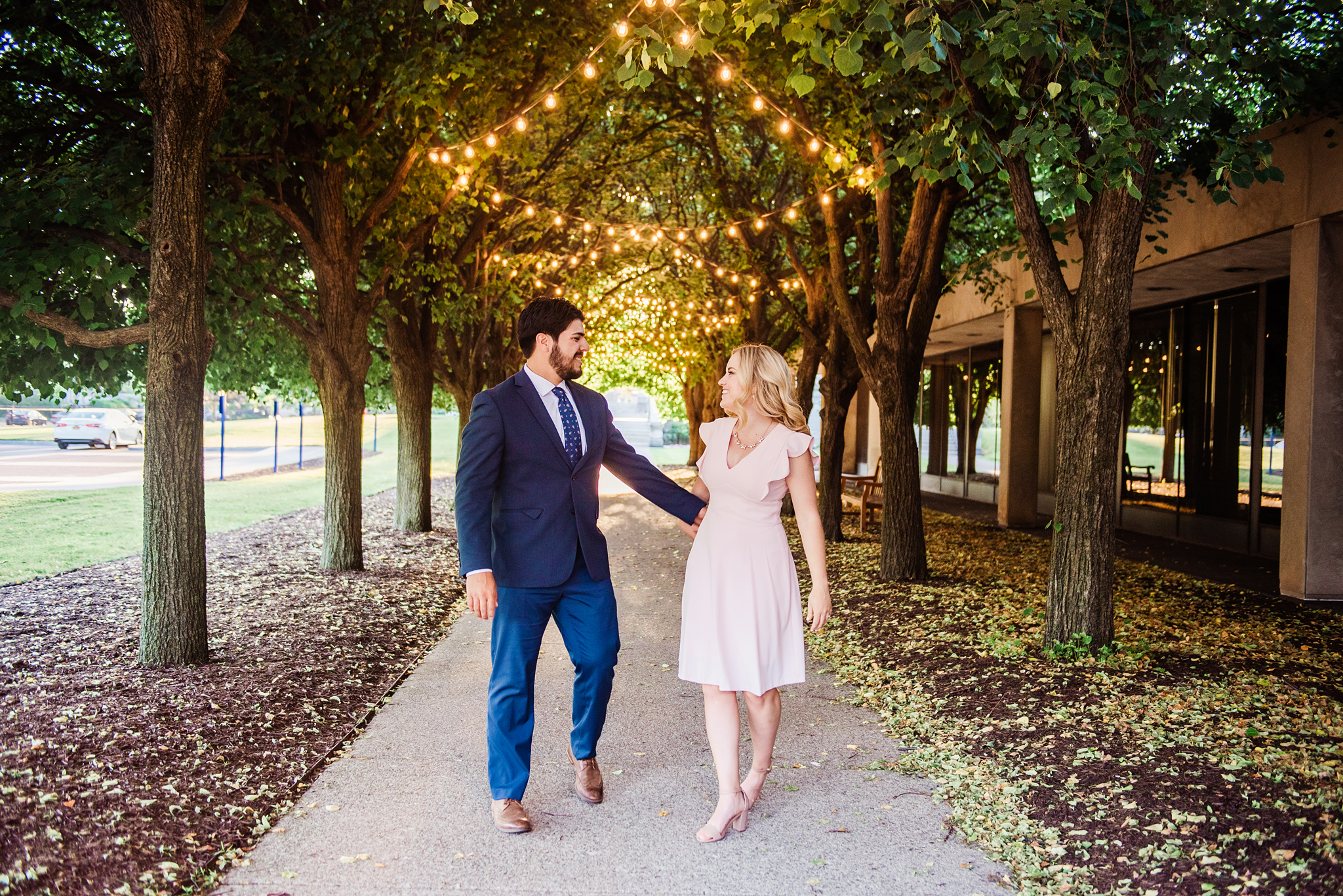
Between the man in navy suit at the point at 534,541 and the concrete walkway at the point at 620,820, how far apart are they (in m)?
0.24

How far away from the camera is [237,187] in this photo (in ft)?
Answer: 27.6

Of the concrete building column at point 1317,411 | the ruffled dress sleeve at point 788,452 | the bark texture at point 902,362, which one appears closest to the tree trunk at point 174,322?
the ruffled dress sleeve at point 788,452

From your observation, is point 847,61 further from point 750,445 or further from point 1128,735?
point 1128,735

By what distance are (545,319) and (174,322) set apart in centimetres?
324

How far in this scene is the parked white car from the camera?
51.8 ft

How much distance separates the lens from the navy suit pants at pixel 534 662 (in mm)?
3660

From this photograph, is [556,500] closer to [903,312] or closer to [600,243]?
[903,312]

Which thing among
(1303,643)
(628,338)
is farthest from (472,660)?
(628,338)

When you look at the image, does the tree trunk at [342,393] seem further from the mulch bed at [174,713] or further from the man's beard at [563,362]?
the man's beard at [563,362]

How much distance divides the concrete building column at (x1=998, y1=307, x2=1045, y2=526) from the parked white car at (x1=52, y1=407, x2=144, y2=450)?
15.3 meters

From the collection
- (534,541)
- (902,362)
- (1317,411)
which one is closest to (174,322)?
(534,541)

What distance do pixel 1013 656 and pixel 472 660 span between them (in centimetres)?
372

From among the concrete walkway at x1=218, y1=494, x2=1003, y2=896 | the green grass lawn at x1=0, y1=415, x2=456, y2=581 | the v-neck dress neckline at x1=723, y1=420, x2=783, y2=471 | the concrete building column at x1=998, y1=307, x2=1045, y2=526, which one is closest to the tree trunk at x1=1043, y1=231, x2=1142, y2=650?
the concrete walkway at x1=218, y1=494, x2=1003, y2=896

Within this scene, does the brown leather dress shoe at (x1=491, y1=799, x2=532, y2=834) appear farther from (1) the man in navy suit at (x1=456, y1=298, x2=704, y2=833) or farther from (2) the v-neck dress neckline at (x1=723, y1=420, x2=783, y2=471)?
(2) the v-neck dress neckline at (x1=723, y1=420, x2=783, y2=471)
